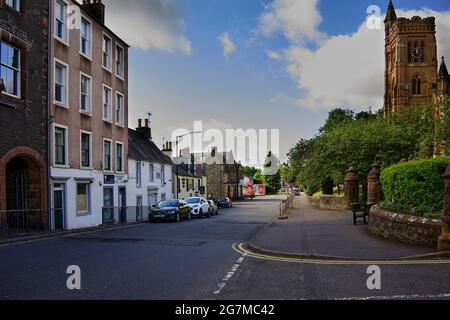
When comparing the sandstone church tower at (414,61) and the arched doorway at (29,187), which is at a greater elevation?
the sandstone church tower at (414,61)

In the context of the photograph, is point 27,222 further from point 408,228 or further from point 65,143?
point 408,228

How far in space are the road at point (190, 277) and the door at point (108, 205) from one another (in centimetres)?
1413

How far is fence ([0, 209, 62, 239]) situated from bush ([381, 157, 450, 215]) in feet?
45.5

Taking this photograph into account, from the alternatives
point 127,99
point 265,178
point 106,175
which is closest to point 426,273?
point 106,175

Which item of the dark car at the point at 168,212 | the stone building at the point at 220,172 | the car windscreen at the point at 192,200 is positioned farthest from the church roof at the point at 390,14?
the dark car at the point at 168,212

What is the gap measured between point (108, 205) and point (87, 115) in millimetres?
6363

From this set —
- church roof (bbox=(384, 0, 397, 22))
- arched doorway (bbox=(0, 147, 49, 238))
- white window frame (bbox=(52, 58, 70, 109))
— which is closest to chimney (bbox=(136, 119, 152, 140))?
white window frame (bbox=(52, 58, 70, 109))

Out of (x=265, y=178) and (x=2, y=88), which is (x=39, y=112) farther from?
(x=265, y=178)

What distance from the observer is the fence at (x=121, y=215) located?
27.6m

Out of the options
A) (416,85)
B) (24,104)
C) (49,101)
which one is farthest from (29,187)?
(416,85)

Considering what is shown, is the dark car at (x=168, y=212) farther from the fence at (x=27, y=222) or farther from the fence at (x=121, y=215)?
the fence at (x=27, y=222)

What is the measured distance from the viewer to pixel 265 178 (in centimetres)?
15562

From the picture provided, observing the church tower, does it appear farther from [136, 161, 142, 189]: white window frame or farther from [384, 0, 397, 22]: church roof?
[136, 161, 142, 189]: white window frame

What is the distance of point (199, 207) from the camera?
36.7 metres
